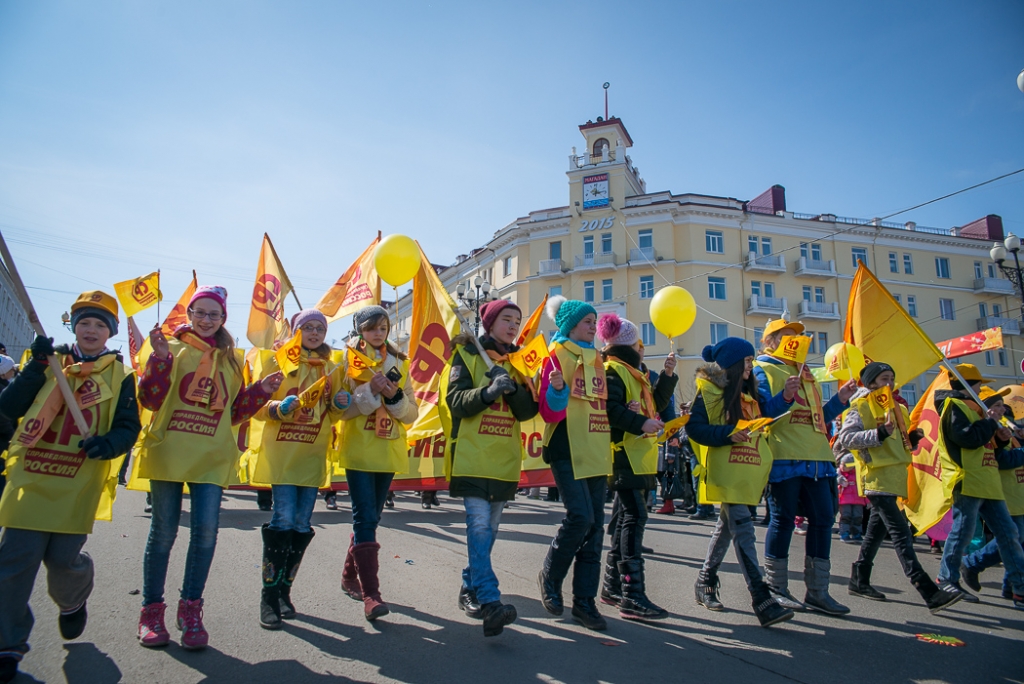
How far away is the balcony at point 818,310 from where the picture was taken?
42344mm

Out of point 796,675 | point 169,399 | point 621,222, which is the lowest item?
point 796,675

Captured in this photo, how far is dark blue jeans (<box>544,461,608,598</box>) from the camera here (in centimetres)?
436

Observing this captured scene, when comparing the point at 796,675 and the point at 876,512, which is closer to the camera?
the point at 796,675

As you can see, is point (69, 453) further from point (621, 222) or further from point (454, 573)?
point (621, 222)

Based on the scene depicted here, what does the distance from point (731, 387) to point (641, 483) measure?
994 millimetres

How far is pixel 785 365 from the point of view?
5430 millimetres

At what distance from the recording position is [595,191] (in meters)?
43.5

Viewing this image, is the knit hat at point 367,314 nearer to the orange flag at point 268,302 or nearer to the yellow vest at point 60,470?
the yellow vest at point 60,470

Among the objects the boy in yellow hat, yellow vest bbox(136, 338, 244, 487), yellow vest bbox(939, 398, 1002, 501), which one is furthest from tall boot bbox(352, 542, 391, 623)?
yellow vest bbox(939, 398, 1002, 501)

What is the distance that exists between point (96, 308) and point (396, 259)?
2.39m

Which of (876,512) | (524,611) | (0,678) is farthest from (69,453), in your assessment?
(876,512)

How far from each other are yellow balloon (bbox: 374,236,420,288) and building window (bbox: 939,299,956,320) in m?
48.8

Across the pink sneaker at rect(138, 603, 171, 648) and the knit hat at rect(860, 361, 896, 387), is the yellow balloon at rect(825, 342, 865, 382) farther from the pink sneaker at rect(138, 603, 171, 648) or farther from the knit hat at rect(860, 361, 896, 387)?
the pink sneaker at rect(138, 603, 171, 648)

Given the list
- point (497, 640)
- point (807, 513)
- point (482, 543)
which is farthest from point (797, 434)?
point (497, 640)
